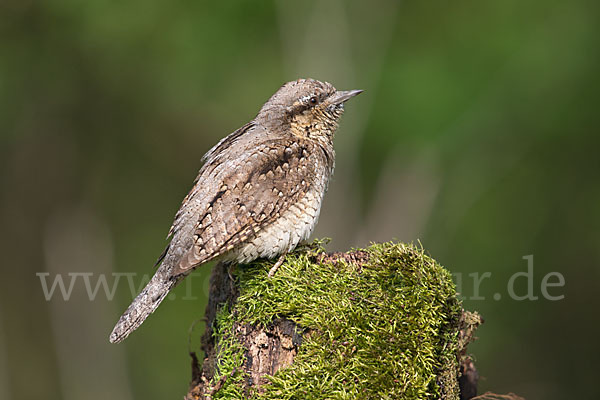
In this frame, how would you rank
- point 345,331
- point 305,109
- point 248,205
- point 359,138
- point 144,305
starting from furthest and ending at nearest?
point 359,138 → point 305,109 → point 248,205 → point 144,305 → point 345,331

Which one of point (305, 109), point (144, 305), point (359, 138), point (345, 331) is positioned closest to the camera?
point (345, 331)

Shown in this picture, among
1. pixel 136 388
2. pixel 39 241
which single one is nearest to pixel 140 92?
pixel 39 241

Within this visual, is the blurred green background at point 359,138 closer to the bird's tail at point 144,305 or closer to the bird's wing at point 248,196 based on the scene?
the bird's wing at point 248,196

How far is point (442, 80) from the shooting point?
798 centimetres

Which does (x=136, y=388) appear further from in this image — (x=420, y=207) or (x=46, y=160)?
(x=420, y=207)

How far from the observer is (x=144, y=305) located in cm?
313

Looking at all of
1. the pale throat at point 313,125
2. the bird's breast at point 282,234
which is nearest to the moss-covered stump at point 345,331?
the bird's breast at point 282,234

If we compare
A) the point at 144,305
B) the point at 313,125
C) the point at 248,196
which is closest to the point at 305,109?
the point at 313,125

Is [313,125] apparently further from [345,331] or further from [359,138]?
[359,138]

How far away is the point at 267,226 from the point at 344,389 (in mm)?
1034

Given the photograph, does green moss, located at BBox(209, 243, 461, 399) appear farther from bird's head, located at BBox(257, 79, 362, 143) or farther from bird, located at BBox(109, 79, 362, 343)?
bird's head, located at BBox(257, 79, 362, 143)

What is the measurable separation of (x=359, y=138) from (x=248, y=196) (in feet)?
17.2

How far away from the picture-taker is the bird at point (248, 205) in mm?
3164

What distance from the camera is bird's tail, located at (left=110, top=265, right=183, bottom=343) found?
305cm
